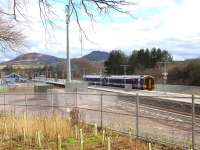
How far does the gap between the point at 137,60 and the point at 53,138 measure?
142 metres

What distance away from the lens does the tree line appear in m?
153

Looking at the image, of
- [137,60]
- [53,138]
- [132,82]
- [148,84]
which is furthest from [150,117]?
[137,60]

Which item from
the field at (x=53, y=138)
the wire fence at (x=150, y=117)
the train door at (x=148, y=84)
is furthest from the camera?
the train door at (x=148, y=84)

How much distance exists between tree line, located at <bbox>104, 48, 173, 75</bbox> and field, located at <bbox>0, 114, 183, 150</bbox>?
135m

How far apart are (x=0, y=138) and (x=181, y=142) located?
5.26m

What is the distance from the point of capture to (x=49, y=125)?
15.3 metres

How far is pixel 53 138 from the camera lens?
14.1 metres

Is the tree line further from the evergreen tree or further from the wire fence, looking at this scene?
the wire fence

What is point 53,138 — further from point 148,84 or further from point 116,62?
point 116,62

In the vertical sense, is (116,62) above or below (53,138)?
above

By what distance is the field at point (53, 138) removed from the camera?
12.6 metres

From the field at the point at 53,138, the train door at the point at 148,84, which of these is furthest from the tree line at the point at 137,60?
the field at the point at 53,138

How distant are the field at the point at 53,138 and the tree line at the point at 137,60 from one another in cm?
13478

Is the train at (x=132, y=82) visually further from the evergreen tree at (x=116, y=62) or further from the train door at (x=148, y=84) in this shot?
the evergreen tree at (x=116, y=62)
